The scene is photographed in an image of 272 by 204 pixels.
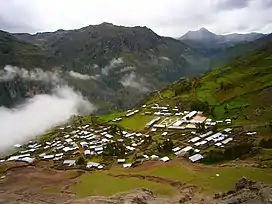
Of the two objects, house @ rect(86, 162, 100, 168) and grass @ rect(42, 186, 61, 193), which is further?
house @ rect(86, 162, 100, 168)

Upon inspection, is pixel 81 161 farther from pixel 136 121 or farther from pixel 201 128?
→ pixel 136 121

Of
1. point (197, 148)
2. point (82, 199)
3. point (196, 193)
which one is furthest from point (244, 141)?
point (82, 199)

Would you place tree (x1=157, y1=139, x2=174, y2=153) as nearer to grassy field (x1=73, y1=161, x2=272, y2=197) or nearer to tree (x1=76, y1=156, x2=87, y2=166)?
grassy field (x1=73, y1=161, x2=272, y2=197)

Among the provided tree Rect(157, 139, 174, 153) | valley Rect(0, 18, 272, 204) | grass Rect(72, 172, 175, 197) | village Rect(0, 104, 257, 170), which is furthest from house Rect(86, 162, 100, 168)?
tree Rect(157, 139, 174, 153)

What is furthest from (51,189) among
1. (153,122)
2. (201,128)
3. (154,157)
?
(153,122)

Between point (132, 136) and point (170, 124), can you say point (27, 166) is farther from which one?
point (170, 124)

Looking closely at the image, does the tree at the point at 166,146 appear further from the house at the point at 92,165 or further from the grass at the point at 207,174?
the house at the point at 92,165
